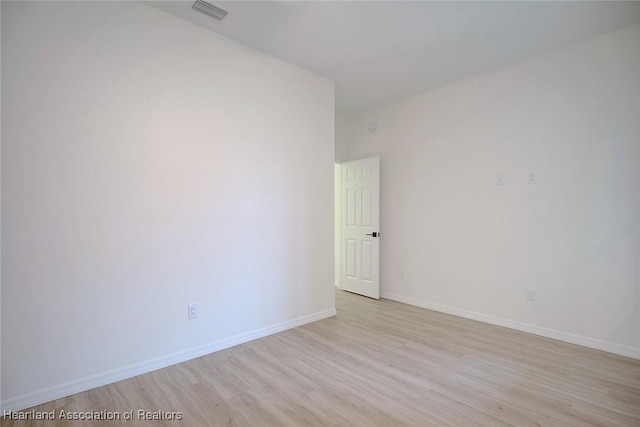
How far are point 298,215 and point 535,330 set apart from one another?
2.67 metres

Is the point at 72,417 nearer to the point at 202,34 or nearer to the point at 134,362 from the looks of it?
the point at 134,362

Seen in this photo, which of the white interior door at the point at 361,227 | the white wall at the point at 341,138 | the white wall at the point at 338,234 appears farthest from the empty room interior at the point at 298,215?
the white wall at the point at 338,234

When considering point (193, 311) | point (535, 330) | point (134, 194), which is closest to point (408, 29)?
point (134, 194)

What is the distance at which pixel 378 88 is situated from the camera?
398cm

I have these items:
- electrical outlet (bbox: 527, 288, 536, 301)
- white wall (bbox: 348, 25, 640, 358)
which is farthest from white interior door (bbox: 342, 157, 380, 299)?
electrical outlet (bbox: 527, 288, 536, 301)

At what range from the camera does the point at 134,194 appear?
7.77 ft

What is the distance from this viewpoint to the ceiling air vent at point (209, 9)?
2.40 meters

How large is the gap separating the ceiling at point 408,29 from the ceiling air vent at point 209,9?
0.05 meters

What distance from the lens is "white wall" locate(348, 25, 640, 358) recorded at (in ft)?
8.99

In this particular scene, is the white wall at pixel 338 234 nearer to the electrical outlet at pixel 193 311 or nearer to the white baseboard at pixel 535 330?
the white baseboard at pixel 535 330

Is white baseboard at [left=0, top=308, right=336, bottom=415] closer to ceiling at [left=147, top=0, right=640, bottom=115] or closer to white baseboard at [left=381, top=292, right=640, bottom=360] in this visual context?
white baseboard at [left=381, top=292, right=640, bottom=360]

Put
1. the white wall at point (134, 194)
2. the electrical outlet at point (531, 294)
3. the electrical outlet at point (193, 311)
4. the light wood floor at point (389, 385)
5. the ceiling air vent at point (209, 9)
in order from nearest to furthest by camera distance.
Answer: the light wood floor at point (389, 385) < the white wall at point (134, 194) < the ceiling air vent at point (209, 9) < the electrical outlet at point (193, 311) < the electrical outlet at point (531, 294)

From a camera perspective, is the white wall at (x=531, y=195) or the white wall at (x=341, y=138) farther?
→ the white wall at (x=341, y=138)

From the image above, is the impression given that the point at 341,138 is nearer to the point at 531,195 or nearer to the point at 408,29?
the point at 408,29
